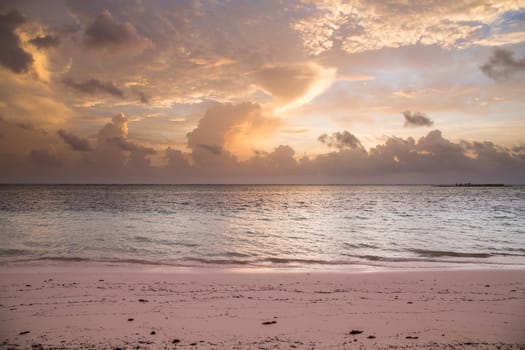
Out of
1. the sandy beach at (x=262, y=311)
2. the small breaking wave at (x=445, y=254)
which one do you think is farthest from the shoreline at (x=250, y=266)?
the sandy beach at (x=262, y=311)

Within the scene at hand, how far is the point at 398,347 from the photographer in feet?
21.9

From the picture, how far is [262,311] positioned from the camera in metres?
8.73

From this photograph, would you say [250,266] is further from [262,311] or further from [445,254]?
[445,254]

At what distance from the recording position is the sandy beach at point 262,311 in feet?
22.9

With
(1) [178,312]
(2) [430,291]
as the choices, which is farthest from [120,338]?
(2) [430,291]

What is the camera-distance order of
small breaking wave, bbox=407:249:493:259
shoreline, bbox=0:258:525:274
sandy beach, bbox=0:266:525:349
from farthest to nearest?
small breaking wave, bbox=407:249:493:259, shoreline, bbox=0:258:525:274, sandy beach, bbox=0:266:525:349

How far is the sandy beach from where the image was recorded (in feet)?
22.9

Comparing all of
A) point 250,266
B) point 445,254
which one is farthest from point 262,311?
point 445,254

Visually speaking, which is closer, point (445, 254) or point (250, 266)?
point (250, 266)

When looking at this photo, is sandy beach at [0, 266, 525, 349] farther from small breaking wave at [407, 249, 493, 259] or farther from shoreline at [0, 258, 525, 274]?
small breaking wave at [407, 249, 493, 259]

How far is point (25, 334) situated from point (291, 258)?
1291cm

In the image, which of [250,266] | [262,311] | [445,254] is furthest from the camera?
[445,254]

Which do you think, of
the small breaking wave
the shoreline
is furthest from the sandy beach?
the small breaking wave

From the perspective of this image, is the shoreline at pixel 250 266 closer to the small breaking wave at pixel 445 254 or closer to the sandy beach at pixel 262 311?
the small breaking wave at pixel 445 254
